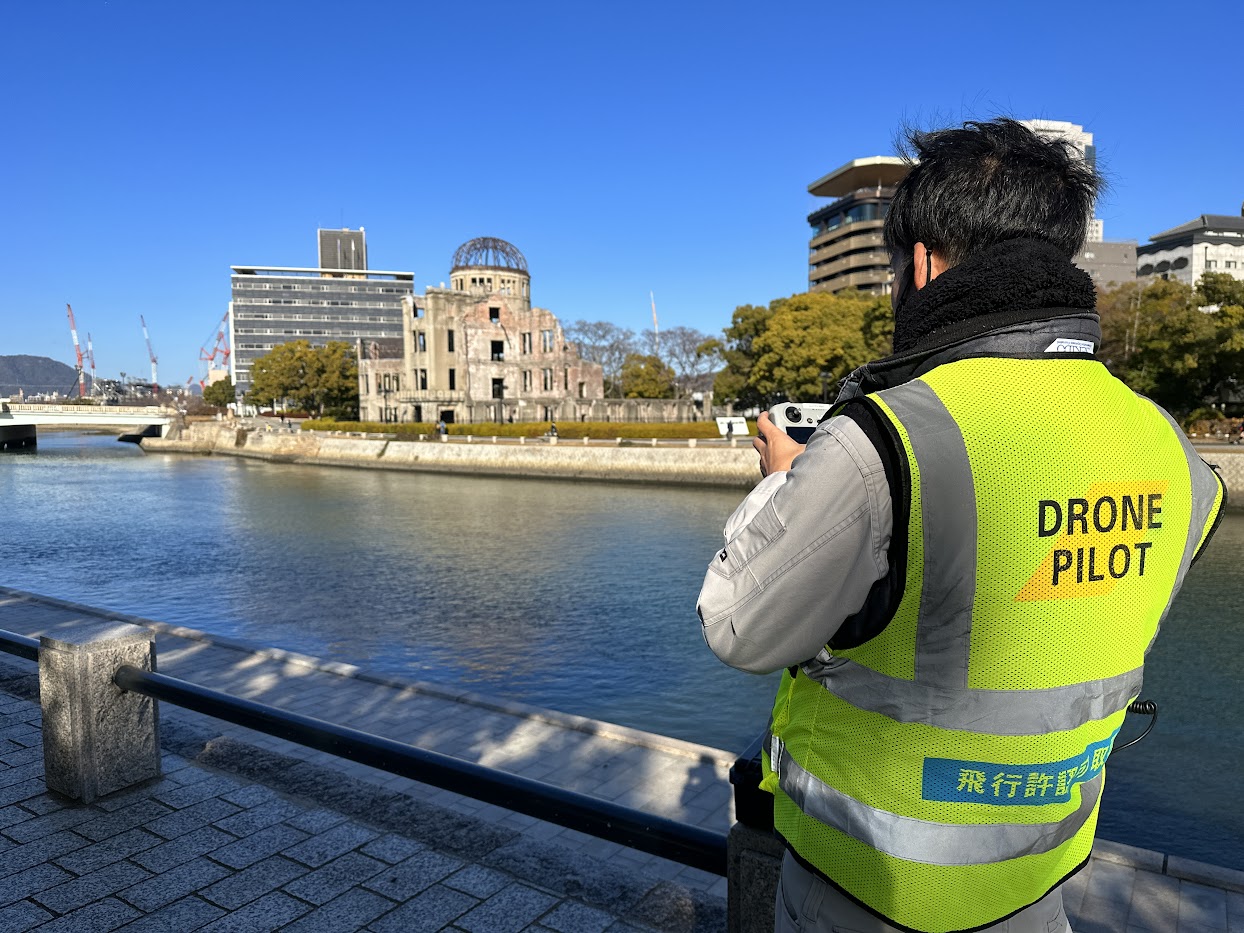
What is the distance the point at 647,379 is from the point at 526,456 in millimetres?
27443

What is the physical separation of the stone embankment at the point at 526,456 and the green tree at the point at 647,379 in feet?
75.5

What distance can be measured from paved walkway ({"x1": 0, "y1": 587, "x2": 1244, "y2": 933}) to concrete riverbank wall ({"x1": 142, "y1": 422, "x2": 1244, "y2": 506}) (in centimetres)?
2993

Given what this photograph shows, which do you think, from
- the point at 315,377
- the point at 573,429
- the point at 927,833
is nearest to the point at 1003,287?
the point at 927,833

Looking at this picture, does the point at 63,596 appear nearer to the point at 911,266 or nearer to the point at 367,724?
the point at 367,724

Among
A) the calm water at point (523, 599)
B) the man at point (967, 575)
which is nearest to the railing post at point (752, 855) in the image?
the man at point (967, 575)

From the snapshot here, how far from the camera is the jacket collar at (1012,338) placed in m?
1.54

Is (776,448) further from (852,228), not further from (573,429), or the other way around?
(852,228)

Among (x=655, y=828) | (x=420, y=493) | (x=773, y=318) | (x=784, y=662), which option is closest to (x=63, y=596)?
(x=655, y=828)

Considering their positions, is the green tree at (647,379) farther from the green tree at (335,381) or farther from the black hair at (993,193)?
the black hair at (993,193)

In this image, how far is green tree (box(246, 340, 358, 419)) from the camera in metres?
79.4

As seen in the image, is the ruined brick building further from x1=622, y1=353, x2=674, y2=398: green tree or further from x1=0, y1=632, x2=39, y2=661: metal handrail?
x1=0, y1=632, x2=39, y2=661: metal handrail

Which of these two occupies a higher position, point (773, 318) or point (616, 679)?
point (773, 318)

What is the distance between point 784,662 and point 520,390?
65303mm

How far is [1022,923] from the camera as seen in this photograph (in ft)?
5.54
